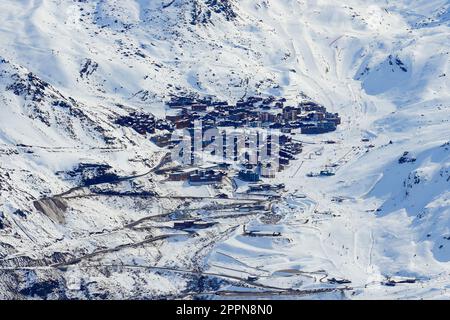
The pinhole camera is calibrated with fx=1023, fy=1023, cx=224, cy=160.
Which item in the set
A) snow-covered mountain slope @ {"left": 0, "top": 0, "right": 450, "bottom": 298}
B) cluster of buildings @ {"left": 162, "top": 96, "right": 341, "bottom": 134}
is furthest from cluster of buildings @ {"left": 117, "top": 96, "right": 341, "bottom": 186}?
snow-covered mountain slope @ {"left": 0, "top": 0, "right": 450, "bottom": 298}

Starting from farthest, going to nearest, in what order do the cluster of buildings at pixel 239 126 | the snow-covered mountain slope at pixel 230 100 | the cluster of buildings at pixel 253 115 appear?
the cluster of buildings at pixel 253 115 < the cluster of buildings at pixel 239 126 < the snow-covered mountain slope at pixel 230 100

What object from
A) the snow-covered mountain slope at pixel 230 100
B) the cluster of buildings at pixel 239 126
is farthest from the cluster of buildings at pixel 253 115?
the snow-covered mountain slope at pixel 230 100

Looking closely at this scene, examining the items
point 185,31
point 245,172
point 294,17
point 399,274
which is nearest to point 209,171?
point 245,172

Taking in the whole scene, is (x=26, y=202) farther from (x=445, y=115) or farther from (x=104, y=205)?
(x=445, y=115)

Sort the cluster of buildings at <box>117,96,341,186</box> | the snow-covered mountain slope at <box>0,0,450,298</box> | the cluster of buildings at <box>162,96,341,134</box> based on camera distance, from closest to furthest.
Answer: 1. the snow-covered mountain slope at <box>0,0,450,298</box>
2. the cluster of buildings at <box>117,96,341,186</box>
3. the cluster of buildings at <box>162,96,341,134</box>

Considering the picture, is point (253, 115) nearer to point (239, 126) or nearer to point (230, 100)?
point (239, 126)

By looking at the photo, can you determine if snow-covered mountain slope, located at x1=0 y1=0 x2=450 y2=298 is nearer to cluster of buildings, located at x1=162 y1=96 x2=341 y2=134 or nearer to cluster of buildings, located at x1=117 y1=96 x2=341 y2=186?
cluster of buildings, located at x1=117 y1=96 x2=341 y2=186

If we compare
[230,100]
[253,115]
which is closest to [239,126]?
[253,115]

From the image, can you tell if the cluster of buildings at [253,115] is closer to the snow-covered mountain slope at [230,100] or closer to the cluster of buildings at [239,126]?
the cluster of buildings at [239,126]

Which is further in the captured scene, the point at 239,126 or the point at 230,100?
the point at 230,100
